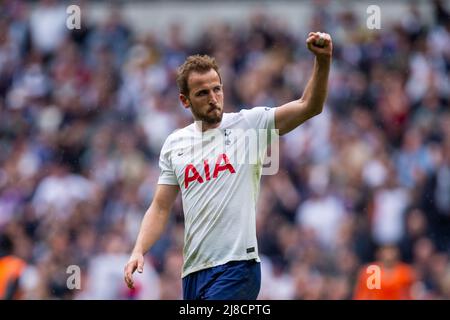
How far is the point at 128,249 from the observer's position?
12945 mm

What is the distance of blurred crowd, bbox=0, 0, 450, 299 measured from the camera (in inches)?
491

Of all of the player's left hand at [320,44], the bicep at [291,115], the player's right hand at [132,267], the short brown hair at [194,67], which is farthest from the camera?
the short brown hair at [194,67]

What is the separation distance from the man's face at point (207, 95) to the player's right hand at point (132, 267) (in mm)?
997

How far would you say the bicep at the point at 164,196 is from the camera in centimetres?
714

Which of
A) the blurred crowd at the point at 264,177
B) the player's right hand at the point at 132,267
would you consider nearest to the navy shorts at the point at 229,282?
the player's right hand at the point at 132,267

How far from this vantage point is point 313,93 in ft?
21.3

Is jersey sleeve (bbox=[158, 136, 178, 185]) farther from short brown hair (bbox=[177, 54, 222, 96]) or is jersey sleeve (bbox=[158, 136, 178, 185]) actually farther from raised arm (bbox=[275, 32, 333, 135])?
raised arm (bbox=[275, 32, 333, 135])

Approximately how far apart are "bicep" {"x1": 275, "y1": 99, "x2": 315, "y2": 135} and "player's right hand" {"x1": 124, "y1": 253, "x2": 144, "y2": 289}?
4.02 feet

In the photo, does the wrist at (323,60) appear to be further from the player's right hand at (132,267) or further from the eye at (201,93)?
the player's right hand at (132,267)

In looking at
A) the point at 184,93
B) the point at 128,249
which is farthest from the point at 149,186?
the point at 184,93

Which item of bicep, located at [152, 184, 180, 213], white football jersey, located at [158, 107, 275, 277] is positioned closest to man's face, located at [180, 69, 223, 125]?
white football jersey, located at [158, 107, 275, 277]

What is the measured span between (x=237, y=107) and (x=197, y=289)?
8449 millimetres

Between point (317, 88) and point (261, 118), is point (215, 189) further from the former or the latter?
point (317, 88)

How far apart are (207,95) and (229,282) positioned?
122cm
